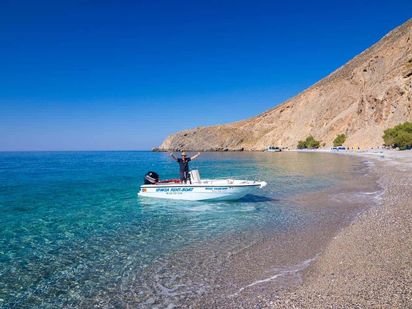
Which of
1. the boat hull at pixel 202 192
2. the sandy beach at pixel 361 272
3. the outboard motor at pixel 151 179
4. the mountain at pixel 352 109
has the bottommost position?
the sandy beach at pixel 361 272

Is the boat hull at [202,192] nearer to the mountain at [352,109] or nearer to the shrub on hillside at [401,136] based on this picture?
the shrub on hillside at [401,136]

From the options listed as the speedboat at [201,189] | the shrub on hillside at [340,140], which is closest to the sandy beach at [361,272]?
the speedboat at [201,189]

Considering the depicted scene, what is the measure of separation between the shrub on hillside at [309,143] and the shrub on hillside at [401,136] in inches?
1890

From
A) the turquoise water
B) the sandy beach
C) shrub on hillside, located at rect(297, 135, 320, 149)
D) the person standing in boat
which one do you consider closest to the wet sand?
the sandy beach

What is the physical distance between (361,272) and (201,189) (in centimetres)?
1349

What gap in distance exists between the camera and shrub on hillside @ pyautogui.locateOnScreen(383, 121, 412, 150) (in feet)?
244

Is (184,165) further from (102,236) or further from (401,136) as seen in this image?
(401,136)

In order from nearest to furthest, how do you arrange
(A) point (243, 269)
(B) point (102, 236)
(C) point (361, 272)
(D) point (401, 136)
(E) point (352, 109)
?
1. (C) point (361, 272)
2. (A) point (243, 269)
3. (B) point (102, 236)
4. (D) point (401, 136)
5. (E) point (352, 109)

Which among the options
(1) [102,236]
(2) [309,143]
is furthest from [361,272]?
(2) [309,143]

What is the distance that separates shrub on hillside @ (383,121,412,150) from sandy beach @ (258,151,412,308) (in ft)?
230

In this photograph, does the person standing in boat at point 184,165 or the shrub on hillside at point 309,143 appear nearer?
the person standing in boat at point 184,165

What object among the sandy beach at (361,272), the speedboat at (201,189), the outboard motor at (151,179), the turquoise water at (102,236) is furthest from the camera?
the outboard motor at (151,179)

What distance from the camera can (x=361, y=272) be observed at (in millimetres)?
8531

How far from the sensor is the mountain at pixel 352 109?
315 feet
